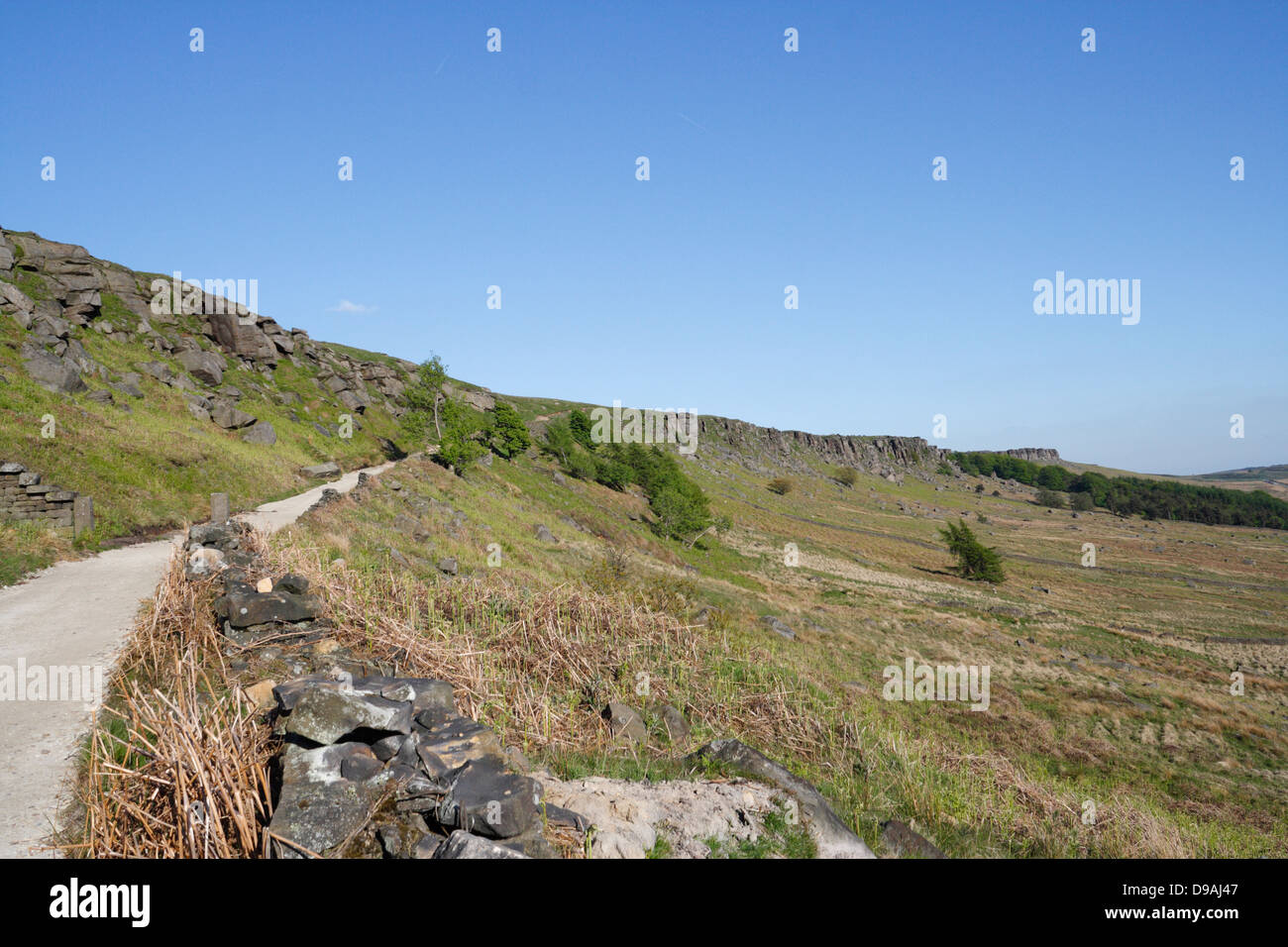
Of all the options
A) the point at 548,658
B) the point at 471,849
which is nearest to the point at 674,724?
the point at 548,658

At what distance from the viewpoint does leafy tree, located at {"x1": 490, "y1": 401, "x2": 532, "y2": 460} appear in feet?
188

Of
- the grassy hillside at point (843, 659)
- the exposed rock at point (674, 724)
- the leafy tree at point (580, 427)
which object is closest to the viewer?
the grassy hillside at point (843, 659)

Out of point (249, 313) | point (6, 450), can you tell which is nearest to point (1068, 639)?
point (6, 450)

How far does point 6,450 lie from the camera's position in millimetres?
19484

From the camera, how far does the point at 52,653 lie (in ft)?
29.6

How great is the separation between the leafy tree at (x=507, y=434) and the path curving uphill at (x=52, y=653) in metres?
40.3

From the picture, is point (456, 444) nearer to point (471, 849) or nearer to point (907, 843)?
point (907, 843)

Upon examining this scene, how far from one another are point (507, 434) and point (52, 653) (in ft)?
164

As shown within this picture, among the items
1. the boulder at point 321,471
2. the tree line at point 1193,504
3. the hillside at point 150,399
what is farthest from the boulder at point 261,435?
the tree line at point 1193,504

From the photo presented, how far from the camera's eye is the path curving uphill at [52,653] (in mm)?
5574

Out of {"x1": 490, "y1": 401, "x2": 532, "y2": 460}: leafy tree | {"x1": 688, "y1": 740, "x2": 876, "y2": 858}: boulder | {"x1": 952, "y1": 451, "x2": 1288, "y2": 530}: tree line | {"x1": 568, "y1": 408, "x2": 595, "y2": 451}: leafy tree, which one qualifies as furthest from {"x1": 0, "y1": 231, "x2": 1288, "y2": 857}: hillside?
{"x1": 952, "y1": 451, "x2": 1288, "y2": 530}: tree line

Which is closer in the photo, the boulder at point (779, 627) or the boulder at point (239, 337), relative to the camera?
the boulder at point (779, 627)

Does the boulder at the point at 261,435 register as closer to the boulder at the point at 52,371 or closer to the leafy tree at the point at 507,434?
the boulder at the point at 52,371
